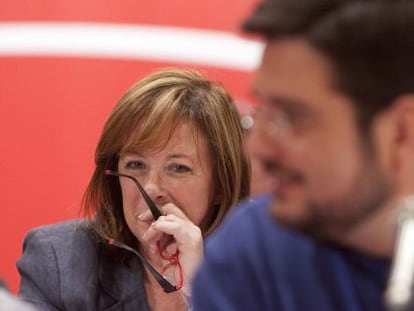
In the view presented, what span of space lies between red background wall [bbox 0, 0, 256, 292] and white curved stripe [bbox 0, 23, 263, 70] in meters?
0.02

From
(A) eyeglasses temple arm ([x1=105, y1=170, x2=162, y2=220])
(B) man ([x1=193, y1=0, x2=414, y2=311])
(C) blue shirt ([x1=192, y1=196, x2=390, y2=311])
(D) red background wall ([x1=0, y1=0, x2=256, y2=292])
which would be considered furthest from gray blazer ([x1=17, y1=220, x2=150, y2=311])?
(B) man ([x1=193, y1=0, x2=414, y2=311])

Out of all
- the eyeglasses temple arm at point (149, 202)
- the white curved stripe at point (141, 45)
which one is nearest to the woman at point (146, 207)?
the eyeglasses temple arm at point (149, 202)

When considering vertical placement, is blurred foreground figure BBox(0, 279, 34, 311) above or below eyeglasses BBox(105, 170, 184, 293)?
above

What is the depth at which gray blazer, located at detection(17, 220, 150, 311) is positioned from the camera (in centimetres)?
193

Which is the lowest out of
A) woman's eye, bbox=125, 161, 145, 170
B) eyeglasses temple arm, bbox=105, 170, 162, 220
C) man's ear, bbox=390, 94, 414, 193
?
eyeglasses temple arm, bbox=105, 170, 162, 220

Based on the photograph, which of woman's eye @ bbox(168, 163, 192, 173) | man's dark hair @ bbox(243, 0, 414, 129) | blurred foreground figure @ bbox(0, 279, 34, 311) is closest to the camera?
blurred foreground figure @ bbox(0, 279, 34, 311)

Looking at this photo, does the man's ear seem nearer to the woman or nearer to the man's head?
the man's head

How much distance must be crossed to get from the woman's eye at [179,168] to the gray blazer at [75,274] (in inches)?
8.1

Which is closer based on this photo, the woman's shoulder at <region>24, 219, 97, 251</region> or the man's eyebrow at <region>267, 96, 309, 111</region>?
the man's eyebrow at <region>267, 96, 309, 111</region>

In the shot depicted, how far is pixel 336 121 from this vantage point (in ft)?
3.74

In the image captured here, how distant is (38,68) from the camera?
9.20 feet

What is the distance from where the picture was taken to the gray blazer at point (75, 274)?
1.93 meters

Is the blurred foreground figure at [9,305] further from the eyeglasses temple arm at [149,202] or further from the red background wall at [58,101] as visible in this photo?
the red background wall at [58,101]

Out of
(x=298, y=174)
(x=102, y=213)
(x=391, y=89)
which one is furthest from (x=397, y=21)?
(x=102, y=213)
